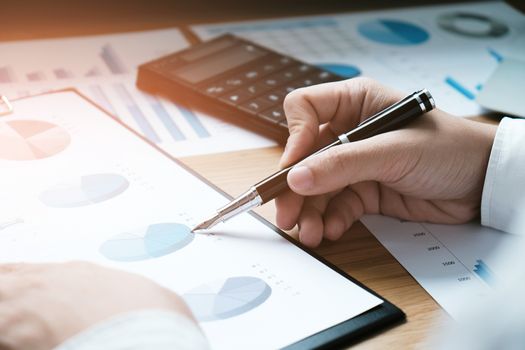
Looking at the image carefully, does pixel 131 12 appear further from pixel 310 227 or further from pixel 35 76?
pixel 310 227

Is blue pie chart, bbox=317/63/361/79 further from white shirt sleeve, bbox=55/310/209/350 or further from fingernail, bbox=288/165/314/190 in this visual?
white shirt sleeve, bbox=55/310/209/350

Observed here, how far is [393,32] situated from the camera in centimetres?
107

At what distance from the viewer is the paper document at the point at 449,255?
559 mm

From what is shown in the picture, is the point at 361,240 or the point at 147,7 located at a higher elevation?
the point at 147,7

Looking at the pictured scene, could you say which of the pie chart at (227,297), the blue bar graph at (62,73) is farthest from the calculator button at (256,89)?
the pie chart at (227,297)

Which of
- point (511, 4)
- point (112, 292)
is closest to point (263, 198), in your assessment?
point (112, 292)

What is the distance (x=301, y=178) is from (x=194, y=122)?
0.25 metres

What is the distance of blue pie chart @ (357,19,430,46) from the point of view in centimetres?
104

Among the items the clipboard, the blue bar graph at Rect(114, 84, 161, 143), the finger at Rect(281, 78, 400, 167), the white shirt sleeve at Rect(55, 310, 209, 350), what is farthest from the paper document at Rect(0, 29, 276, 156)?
the white shirt sleeve at Rect(55, 310, 209, 350)

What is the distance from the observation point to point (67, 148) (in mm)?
671

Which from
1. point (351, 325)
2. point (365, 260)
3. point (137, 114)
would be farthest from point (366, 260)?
point (137, 114)

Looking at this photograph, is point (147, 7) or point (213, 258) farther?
point (147, 7)

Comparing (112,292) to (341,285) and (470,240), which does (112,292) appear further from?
(470,240)

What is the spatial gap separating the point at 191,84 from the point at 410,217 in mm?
311
